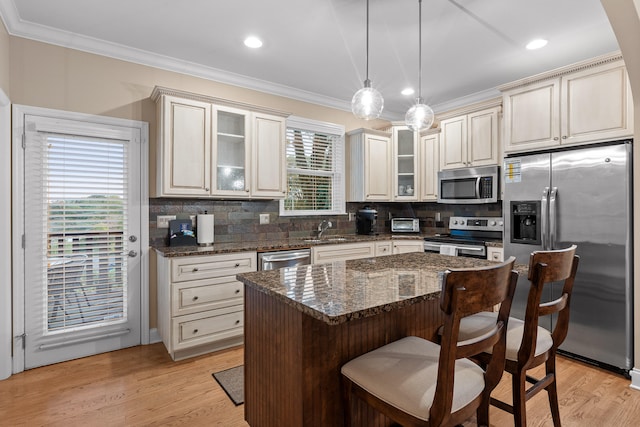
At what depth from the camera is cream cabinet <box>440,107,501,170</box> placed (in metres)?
3.73

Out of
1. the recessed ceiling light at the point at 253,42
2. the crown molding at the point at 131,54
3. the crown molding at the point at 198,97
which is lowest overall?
the crown molding at the point at 198,97

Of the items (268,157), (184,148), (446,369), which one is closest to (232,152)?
(268,157)

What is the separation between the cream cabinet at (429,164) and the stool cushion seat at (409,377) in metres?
3.25

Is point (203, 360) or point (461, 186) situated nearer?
point (203, 360)

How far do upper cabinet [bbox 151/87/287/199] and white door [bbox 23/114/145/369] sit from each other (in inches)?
14.6

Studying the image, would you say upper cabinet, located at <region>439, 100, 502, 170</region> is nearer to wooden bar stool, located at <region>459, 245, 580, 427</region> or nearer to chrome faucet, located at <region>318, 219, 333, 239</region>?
chrome faucet, located at <region>318, 219, 333, 239</region>

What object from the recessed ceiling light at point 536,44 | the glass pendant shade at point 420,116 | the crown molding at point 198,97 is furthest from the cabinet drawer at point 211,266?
the recessed ceiling light at point 536,44

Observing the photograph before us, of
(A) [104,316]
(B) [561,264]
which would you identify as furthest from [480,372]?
(A) [104,316]

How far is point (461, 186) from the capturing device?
4062 millimetres

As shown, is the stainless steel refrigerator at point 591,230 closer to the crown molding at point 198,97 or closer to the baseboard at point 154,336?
the crown molding at point 198,97

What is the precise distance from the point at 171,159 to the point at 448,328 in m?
2.75

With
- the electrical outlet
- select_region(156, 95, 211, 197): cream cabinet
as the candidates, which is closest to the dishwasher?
select_region(156, 95, 211, 197): cream cabinet

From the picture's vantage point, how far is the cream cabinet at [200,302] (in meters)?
2.81

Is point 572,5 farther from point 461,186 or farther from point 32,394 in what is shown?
point 32,394
